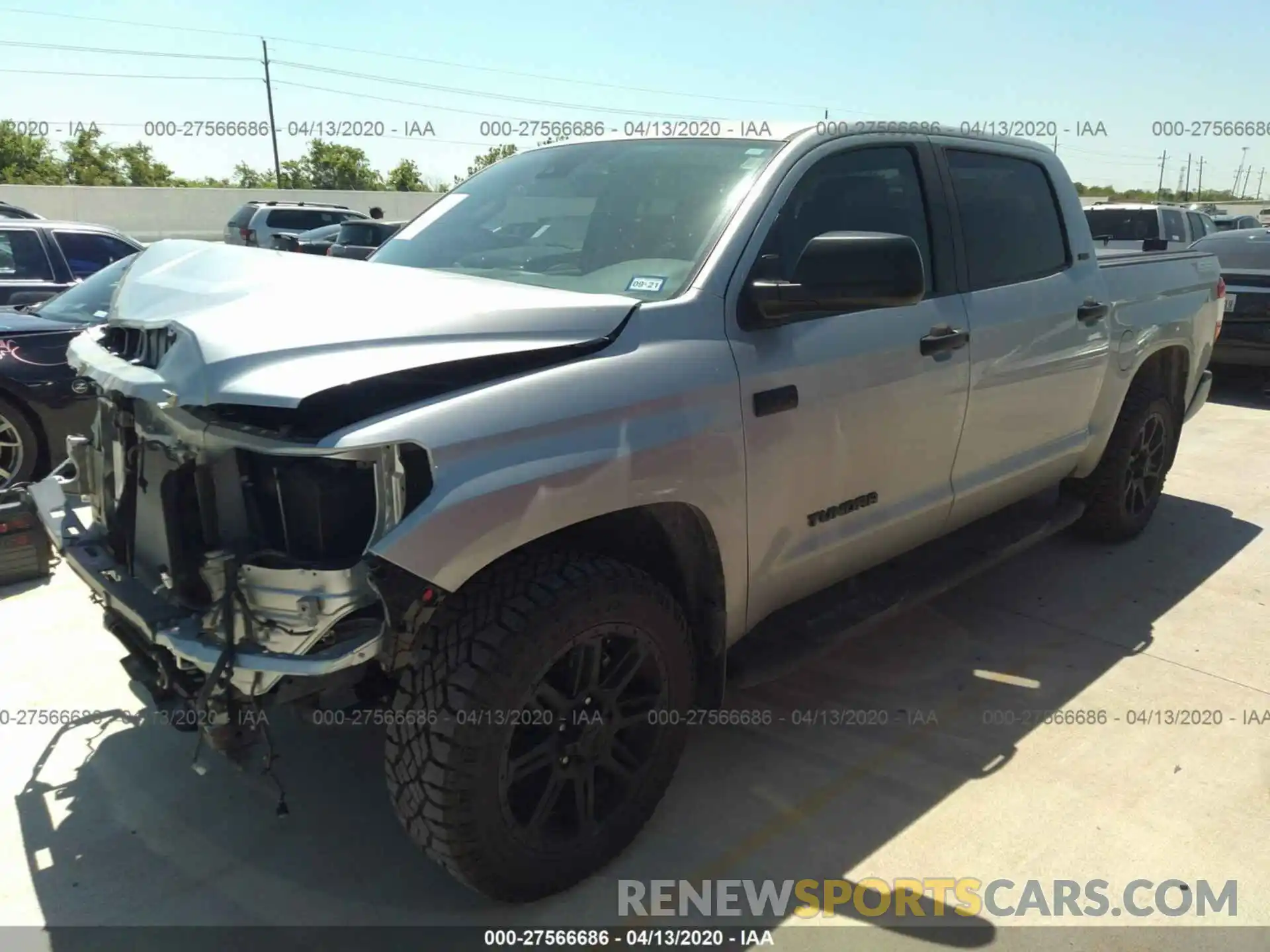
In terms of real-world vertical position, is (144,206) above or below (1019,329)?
above

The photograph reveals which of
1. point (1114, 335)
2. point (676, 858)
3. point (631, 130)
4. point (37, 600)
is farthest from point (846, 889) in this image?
point (37, 600)

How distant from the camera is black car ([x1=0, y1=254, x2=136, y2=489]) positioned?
5512 millimetres

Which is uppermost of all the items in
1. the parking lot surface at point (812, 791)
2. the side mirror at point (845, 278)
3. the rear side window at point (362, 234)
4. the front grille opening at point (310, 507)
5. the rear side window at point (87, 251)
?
the rear side window at point (362, 234)

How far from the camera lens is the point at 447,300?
2488 millimetres

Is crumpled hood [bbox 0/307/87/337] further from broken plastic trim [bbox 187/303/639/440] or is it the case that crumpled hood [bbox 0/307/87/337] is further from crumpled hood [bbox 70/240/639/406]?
broken plastic trim [bbox 187/303/639/440]

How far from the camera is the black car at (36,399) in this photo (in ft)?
18.1

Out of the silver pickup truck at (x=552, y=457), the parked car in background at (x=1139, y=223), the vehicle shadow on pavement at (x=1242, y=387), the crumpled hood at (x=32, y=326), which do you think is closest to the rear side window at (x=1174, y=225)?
the parked car in background at (x=1139, y=223)

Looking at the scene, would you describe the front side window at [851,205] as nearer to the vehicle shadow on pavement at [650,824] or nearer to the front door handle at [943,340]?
the front door handle at [943,340]

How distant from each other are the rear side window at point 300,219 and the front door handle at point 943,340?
713 inches

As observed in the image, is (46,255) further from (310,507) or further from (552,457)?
(552,457)

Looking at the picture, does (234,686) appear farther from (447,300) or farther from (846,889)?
(846,889)

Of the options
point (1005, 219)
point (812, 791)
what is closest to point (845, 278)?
point (812, 791)

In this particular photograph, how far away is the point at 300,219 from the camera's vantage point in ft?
65.0

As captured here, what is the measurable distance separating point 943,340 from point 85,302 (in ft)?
17.4
